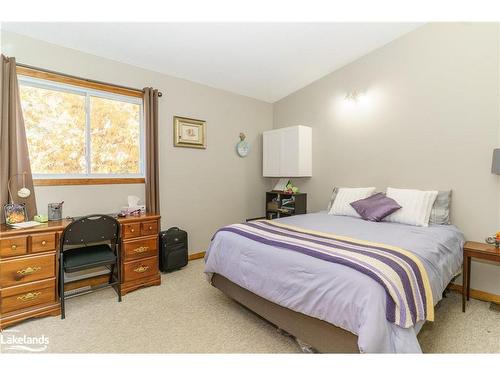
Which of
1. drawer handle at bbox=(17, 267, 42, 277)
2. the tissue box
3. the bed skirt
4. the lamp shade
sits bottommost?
the bed skirt

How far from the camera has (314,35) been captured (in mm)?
2932

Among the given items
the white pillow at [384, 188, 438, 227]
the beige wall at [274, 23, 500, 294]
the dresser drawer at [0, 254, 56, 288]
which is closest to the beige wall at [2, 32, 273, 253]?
the dresser drawer at [0, 254, 56, 288]

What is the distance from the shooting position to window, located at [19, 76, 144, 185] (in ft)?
8.50

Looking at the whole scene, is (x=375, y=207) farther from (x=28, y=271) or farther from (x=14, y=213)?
(x=14, y=213)

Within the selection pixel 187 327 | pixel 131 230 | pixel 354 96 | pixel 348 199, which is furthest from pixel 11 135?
pixel 354 96

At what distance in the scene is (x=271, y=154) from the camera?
4.36 metres

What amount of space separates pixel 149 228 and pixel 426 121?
339 cm

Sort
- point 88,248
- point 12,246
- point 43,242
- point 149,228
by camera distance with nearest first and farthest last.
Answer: point 12,246 < point 43,242 < point 88,248 < point 149,228

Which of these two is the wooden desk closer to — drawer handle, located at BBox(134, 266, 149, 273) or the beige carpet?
the beige carpet

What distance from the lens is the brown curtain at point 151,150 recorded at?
3143 millimetres

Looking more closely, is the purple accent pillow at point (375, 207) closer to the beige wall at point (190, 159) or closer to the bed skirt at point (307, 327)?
the bed skirt at point (307, 327)

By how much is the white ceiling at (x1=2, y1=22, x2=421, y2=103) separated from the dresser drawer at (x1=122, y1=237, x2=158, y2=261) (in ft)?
6.94

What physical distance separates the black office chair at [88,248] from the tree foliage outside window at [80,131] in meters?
0.83

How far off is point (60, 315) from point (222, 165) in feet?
8.65
